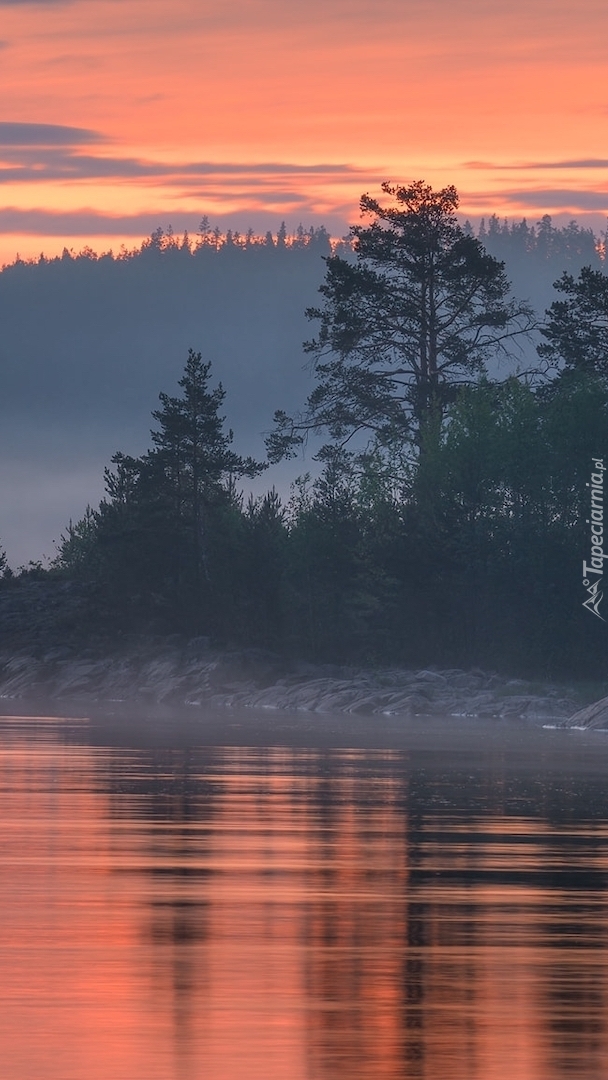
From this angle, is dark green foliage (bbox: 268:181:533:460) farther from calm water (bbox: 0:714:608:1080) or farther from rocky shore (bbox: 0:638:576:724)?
calm water (bbox: 0:714:608:1080)

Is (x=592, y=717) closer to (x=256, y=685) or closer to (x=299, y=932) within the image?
(x=256, y=685)

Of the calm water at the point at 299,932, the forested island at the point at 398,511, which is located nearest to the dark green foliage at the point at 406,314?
the forested island at the point at 398,511

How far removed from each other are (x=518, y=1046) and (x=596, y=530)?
82022mm

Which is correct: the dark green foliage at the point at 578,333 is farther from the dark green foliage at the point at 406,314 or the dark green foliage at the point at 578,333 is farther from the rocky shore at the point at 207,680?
the rocky shore at the point at 207,680

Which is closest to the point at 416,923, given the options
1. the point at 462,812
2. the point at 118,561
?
the point at 462,812

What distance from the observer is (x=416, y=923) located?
16.8m

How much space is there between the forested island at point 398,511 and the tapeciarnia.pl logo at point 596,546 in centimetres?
13

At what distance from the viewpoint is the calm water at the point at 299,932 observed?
11.9 metres

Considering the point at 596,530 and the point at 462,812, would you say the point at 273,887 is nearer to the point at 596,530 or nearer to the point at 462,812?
the point at 462,812

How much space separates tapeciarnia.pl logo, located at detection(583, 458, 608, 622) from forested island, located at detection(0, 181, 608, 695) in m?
0.13

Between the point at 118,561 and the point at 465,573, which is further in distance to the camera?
the point at 118,561

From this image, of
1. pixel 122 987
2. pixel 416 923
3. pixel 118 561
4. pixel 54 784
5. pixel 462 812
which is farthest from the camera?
pixel 118 561

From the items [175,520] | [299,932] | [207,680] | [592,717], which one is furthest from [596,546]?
[299,932]

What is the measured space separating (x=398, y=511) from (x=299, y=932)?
81.7 m
